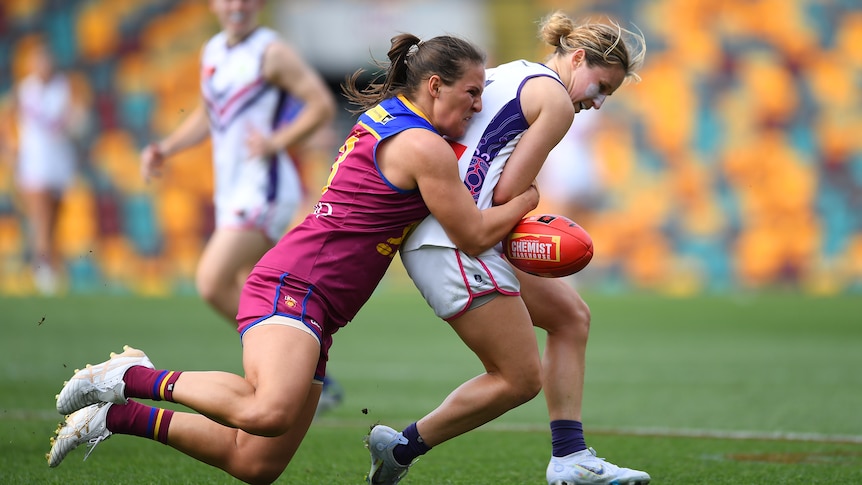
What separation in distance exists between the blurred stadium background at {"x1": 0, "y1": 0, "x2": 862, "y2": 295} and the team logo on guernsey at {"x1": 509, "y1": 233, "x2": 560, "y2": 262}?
13163 mm

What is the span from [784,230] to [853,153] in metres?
1.64

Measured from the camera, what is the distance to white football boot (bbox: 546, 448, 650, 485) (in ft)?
14.0

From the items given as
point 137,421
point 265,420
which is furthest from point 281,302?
point 137,421

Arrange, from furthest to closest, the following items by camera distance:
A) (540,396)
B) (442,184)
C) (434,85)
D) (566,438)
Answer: (540,396) < (566,438) < (434,85) < (442,184)

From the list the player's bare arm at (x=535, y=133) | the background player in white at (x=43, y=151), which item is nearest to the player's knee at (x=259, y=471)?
the player's bare arm at (x=535, y=133)

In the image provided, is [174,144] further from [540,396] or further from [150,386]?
[150,386]

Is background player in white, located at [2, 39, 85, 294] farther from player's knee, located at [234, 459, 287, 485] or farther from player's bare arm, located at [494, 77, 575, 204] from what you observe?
player's bare arm, located at [494, 77, 575, 204]

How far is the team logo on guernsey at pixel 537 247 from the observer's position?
4.16m

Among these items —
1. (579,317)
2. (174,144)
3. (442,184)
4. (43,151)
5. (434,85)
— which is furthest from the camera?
(43,151)

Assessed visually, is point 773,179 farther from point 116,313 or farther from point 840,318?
point 116,313

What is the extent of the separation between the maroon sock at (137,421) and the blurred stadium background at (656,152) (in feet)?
44.3

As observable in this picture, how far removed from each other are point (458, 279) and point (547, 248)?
349 millimetres

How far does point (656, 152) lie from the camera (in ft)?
58.5

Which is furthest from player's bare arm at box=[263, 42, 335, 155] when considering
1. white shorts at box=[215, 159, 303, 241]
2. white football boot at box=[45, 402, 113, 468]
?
white football boot at box=[45, 402, 113, 468]
